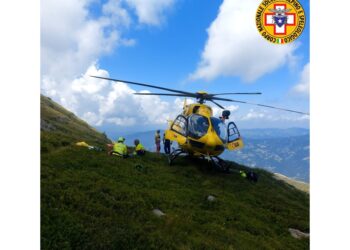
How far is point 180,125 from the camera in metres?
21.3

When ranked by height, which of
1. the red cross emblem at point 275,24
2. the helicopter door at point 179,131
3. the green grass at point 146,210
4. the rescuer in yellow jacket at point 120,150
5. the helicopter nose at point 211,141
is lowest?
the green grass at point 146,210

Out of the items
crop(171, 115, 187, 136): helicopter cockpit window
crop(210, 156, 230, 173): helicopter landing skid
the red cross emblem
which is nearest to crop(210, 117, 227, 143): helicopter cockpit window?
crop(171, 115, 187, 136): helicopter cockpit window

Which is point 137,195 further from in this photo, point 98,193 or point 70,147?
point 70,147

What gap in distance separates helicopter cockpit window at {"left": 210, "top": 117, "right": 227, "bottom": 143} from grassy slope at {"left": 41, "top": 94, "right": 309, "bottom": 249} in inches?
106

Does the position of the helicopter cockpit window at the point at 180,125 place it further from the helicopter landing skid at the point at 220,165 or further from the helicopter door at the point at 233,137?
the helicopter landing skid at the point at 220,165

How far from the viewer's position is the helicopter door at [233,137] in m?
20.2

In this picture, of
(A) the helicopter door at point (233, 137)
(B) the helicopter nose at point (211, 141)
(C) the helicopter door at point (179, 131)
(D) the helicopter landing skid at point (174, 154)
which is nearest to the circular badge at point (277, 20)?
(B) the helicopter nose at point (211, 141)

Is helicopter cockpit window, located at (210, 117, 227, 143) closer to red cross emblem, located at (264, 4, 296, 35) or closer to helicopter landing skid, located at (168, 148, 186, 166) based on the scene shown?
helicopter landing skid, located at (168, 148, 186, 166)

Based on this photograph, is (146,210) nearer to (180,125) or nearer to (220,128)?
(220,128)

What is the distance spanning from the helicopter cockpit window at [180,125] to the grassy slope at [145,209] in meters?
3.01
